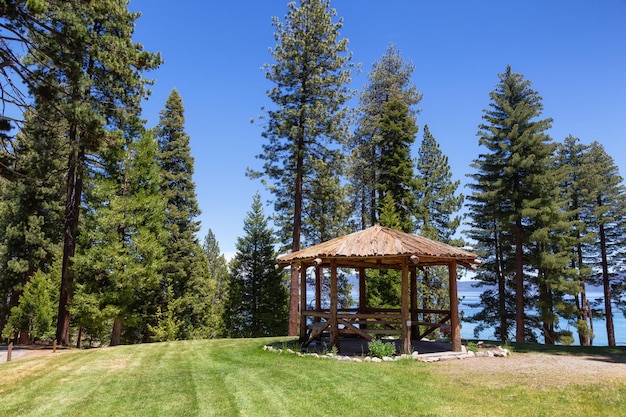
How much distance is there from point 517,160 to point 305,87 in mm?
11917

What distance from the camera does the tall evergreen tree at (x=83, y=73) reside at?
10.6 metres

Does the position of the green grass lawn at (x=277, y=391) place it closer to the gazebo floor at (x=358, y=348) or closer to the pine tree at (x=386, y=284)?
the gazebo floor at (x=358, y=348)

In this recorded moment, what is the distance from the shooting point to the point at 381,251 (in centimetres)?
1060

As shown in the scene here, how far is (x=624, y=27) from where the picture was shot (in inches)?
216

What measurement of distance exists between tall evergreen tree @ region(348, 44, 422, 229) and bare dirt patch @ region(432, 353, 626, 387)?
661 inches

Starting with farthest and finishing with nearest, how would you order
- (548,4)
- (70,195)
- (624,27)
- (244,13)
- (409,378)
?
(70,195) < (244,13) < (548,4) < (409,378) < (624,27)

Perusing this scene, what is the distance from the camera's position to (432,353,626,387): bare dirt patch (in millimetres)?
7719

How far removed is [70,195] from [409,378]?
50.3ft

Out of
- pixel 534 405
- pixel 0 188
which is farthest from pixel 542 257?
pixel 0 188

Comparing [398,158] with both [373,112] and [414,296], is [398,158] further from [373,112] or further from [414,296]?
[414,296]

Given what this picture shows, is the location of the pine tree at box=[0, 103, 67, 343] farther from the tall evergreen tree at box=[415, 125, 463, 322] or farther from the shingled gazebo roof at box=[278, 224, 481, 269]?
the tall evergreen tree at box=[415, 125, 463, 322]

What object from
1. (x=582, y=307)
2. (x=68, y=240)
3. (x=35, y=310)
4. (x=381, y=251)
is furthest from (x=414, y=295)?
(x=582, y=307)

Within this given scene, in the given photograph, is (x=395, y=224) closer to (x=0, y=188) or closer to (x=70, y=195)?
(x=70, y=195)

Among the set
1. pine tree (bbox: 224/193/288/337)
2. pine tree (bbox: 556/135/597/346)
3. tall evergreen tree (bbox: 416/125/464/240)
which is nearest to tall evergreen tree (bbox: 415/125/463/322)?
tall evergreen tree (bbox: 416/125/464/240)
